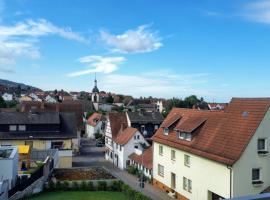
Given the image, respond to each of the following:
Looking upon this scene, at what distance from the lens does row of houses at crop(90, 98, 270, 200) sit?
25.6 metres

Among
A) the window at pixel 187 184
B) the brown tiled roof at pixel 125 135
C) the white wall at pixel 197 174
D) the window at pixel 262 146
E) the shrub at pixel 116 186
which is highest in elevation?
the window at pixel 262 146

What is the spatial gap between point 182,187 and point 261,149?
29.4ft

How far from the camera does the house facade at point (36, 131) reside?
164 feet

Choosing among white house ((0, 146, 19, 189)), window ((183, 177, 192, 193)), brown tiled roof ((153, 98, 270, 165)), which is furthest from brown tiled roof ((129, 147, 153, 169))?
white house ((0, 146, 19, 189))

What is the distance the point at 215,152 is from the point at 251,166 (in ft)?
9.15

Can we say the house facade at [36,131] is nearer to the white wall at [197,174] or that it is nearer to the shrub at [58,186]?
the shrub at [58,186]

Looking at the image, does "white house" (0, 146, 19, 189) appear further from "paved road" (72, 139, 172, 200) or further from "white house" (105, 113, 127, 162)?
"white house" (105, 113, 127, 162)

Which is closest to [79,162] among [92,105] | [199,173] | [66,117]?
[66,117]

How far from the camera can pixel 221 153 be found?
26.7 m

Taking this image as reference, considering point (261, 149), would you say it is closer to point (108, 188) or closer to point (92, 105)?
point (108, 188)

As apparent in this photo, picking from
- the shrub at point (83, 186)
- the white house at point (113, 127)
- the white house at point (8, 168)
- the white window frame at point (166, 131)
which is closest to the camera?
the white house at point (8, 168)

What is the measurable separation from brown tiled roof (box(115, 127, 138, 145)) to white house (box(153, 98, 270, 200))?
572 inches

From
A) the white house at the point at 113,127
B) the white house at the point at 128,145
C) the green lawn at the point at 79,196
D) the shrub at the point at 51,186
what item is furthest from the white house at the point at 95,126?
the green lawn at the point at 79,196

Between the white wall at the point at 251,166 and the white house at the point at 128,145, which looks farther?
the white house at the point at 128,145
